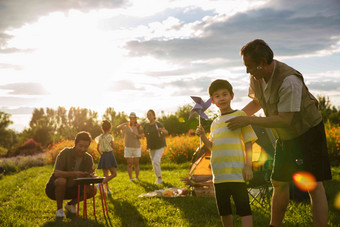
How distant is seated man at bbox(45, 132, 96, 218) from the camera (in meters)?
5.79

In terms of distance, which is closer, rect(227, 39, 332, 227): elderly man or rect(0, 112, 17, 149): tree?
rect(227, 39, 332, 227): elderly man

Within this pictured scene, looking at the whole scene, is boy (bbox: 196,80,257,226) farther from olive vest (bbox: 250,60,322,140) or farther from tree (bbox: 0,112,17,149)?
tree (bbox: 0,112,17,149)

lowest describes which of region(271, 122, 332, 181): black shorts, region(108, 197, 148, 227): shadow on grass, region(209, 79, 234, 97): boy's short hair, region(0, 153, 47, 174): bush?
region(0, 153, 47, 174): bush

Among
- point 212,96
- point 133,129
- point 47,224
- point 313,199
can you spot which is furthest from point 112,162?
point 313,199

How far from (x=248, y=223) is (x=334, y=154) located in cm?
1033

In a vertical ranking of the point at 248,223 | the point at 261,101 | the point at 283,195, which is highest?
the point at 261,101

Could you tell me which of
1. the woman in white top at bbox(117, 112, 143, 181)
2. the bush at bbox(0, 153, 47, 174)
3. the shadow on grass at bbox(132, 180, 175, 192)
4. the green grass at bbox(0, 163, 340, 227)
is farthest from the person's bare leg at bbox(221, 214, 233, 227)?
the bush at bbox(0, 153, 47, 174)

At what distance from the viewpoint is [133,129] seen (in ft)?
31.6

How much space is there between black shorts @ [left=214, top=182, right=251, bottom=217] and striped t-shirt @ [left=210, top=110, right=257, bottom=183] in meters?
0.06

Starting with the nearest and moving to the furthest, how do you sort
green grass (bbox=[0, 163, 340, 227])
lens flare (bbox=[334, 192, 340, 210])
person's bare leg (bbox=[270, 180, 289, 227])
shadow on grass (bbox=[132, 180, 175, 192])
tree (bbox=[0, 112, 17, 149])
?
person's bare leg (bbox=[270, 180, 289, 227]), green grass (bbox=[0, 163, 340, 227]), lens flare (bbox=[334, 192, 340, 210]), shadow on grass (bbox=[132, 180, 175, 192]), tree (bbox=[0, 112, 17, 149])

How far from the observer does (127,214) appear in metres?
5.82

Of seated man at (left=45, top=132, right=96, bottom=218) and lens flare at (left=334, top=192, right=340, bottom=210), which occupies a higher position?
seated man at (left=45, top=132, right=96, bottom=218)

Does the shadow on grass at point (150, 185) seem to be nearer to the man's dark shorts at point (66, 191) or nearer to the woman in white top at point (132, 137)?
the woman in white top at point (132, 137)

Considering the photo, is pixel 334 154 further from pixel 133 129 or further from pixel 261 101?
pixel 261 101
